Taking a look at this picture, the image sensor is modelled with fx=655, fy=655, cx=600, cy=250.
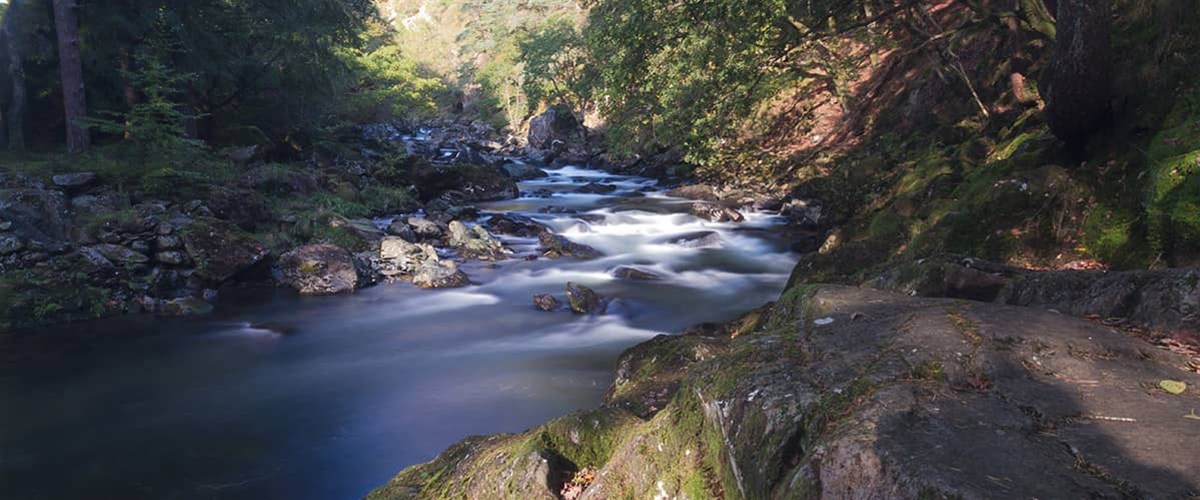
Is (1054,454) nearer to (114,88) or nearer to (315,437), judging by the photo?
(315,437)

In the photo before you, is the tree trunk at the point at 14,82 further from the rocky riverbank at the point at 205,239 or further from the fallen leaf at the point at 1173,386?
the fallen leaf at the point at 1173,386

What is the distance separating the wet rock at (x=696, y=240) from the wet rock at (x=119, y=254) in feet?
40.3

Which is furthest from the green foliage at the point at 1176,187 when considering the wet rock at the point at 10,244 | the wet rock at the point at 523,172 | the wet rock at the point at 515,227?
the wet rock at the point at 523,172

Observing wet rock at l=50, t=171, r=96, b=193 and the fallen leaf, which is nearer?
the fallen leaf

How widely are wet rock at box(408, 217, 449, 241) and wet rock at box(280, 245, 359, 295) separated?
11.6ft

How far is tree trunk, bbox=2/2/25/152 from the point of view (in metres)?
17.0

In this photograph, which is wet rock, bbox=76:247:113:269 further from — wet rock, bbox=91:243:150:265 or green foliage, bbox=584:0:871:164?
green foliage, bbox=584:0:871:164

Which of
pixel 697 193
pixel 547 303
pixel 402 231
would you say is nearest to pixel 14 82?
pixel 402 231

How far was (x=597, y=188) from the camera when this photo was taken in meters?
27.2

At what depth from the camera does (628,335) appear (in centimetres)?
1159

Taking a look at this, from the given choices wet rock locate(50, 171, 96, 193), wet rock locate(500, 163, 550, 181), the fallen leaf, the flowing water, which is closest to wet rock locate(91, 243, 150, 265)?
the flowing water

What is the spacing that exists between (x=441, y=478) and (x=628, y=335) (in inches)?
261

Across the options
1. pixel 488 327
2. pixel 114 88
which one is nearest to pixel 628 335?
pixel 488 327

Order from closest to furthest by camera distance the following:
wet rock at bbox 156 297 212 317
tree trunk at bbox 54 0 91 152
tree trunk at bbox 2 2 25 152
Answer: wet rock at bbox 156 297 212 317 < tree trunk at bbox 54 0 91 152 < tree trunk at bbox 2 2 25 152
